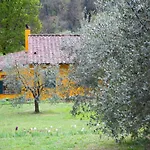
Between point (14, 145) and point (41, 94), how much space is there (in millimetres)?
12538

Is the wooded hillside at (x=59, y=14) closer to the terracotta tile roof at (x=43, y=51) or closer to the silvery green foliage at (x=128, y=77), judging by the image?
the terracotta tile roof at (x=43, y=51)

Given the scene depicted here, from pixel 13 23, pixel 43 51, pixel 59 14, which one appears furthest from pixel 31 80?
pixel 59 14

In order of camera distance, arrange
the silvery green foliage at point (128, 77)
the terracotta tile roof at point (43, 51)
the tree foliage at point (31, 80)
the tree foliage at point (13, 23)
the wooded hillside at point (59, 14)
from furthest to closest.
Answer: the wooded hillside at point (59, 14)
the tree foliage at point (13, 23)
the terracotta tile roof at point (43, 51)
the tree foliage at point (31, 80)
the silvery green foliage at point (128, 77)

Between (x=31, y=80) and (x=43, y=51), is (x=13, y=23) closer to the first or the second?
(x=43, y=51)

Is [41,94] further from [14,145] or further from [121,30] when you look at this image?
[121,30]

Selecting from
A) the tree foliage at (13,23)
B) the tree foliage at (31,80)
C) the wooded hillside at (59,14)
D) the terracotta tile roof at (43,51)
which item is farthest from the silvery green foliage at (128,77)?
the wooded hillside at (59,14)

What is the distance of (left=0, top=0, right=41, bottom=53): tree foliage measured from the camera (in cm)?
4169

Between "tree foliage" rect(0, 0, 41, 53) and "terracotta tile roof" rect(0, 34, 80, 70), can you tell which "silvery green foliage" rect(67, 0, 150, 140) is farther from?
"tree foliage" rect(0, 0, 41, 53)

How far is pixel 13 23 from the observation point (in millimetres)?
42344

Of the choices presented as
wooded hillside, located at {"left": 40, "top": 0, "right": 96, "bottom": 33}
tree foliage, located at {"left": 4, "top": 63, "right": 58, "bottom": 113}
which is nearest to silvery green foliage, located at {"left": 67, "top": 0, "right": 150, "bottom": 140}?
tree foliage, located at {"left": 4, "top": 63, "right": 58, "bottom": 113}

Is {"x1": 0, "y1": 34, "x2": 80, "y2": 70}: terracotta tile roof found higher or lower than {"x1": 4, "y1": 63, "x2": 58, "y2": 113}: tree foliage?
higher

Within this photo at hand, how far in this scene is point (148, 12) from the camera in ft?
22.1

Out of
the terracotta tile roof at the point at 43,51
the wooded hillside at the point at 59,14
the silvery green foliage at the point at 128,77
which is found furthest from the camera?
the wooded hillside at the point at 59,14

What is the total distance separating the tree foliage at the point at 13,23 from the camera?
41688 millimetres
